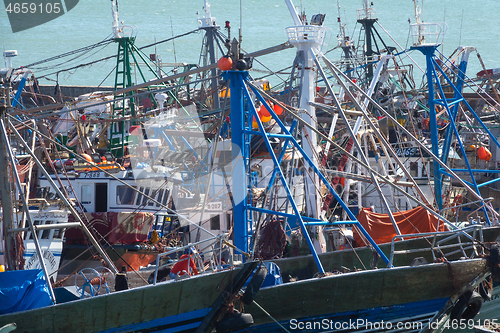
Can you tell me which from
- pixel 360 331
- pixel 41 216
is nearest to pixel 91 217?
pixel 41 216

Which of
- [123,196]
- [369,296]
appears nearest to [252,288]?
[369,296]

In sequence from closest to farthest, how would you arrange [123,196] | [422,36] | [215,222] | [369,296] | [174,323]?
[174,323], [369,296], [215,222], [123,196], [422,36]

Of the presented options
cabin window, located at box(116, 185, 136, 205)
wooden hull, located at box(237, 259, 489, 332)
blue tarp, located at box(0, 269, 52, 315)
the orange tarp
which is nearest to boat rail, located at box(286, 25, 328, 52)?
the orange tarp

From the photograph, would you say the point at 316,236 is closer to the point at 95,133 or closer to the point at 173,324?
the point at 173,324

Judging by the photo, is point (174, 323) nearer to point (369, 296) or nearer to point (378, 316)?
point (369, 296)

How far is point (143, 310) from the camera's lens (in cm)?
907

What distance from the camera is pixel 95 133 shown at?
22.9m

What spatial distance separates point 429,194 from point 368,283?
10.4 meters

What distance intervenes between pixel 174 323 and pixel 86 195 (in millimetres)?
7459

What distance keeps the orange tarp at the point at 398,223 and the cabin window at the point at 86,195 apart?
7.23 metres

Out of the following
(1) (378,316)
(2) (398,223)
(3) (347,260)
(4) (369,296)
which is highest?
(4) (369,296)

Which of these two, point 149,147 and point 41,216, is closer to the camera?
point 41,216

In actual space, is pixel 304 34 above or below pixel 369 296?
above

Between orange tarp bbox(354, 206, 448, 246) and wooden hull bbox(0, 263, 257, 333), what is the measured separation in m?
5.50
